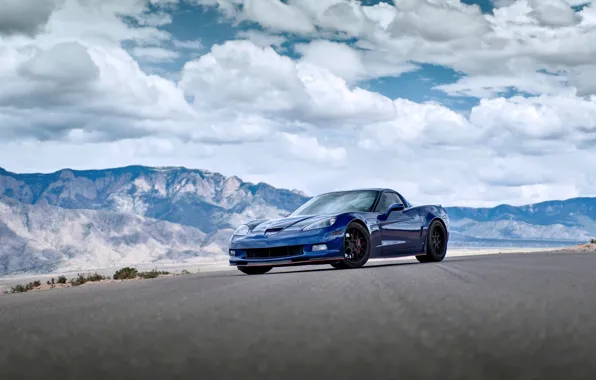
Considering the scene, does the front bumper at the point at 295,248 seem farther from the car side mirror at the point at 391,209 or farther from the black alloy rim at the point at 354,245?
the car side mirror at the point at 391,209

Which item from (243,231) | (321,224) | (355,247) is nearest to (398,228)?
(355,247)

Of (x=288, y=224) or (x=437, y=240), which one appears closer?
(x=288, y=224)

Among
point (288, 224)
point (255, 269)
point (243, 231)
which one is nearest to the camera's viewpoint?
point (288, 224)

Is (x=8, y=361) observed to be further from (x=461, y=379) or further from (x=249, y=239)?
(x=249, y=239)

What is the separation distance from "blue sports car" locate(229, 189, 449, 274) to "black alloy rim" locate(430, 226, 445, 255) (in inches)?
2.6

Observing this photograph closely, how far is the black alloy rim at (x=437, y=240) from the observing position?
15.8m

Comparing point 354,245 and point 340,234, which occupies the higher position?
point 340,234

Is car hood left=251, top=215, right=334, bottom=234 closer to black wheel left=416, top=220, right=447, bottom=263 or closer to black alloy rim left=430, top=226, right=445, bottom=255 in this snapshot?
black wheel left=416, top=220, right=447, bottom=263

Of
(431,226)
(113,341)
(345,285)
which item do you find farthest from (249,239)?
(113,341)

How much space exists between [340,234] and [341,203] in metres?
1.82

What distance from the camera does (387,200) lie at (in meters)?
14.9

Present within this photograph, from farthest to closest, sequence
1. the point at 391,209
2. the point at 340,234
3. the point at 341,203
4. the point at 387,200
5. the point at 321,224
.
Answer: the point at 387,200 < the point at 341,203 < the point at 391,209 < the point at 321,224 < the point at 340,234

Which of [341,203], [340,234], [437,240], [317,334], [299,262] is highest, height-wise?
[341,203]

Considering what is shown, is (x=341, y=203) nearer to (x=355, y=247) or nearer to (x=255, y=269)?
(x=355, y=247)
